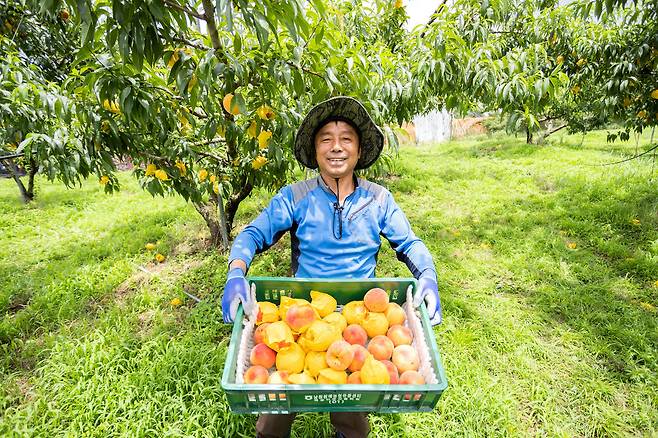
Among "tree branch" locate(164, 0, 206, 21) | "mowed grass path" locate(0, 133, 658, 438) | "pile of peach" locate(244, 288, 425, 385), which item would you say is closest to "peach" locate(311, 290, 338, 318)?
"pile of peach" locate(244, 288, 425, 385)

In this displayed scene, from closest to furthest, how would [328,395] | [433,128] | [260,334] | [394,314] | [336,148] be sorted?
[328,395] < [260,334] < [394,314] < [336,148] < [433,128]

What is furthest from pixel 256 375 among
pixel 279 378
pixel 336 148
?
pixel 336 148

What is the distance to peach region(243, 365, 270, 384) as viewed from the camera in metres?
1.10

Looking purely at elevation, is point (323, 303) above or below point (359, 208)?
below

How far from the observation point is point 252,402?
41.0 inches

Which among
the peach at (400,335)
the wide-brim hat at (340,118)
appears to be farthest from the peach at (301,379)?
the wide-brim hat at (340,118)

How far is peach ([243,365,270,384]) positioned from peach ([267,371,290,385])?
16 millimetres

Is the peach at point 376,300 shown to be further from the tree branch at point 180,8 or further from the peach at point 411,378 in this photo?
the tree branch at point 180,8

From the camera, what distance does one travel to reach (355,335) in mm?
1283

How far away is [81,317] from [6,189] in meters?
7.25

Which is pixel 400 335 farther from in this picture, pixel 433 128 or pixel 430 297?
pixel 433 128

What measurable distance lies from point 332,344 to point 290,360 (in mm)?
145

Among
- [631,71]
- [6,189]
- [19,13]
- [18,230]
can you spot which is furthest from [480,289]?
[6,189]

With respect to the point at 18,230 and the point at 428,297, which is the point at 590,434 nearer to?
the point at 428,297
